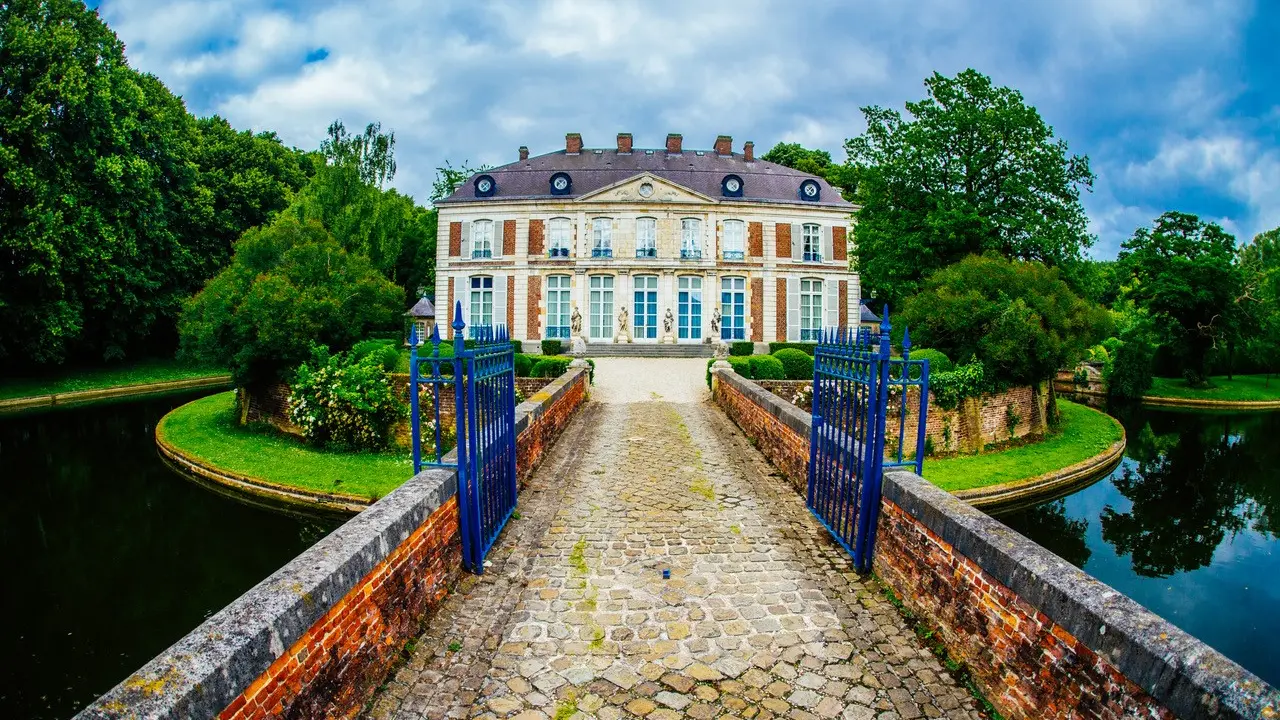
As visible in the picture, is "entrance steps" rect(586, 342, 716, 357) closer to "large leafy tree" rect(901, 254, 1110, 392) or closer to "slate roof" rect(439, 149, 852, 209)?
"slate roof" rect(439, 149, 852, 209)

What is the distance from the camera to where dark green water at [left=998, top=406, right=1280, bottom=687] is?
310 inches

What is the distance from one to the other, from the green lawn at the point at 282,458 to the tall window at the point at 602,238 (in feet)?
50.2

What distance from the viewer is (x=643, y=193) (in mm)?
27828

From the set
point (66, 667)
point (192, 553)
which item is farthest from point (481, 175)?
point (66, 667)

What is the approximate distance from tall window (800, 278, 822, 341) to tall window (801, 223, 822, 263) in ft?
3.28

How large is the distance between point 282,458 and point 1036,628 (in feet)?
45.4

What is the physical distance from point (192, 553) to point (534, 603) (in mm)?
7489

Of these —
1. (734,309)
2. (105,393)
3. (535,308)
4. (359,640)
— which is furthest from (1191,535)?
(105,393)

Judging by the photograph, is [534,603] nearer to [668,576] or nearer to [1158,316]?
[668,576]

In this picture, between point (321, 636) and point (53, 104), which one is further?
point (53, 104)

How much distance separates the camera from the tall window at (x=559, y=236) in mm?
28172

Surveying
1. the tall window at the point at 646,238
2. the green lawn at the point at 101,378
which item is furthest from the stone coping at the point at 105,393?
the tall window at the point at 646,238

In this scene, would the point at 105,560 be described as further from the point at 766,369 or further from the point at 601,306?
the point at 601,306

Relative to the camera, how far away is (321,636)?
291 cm
